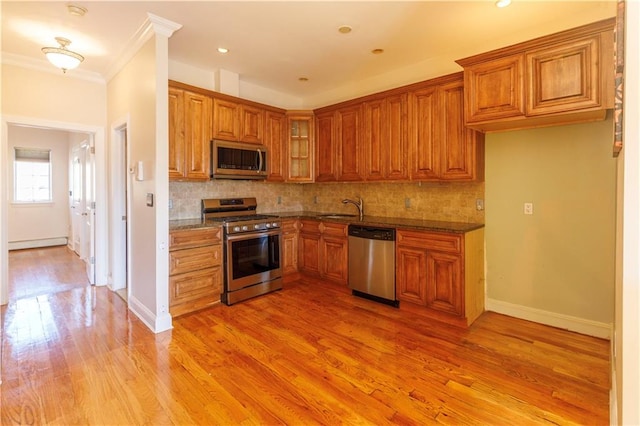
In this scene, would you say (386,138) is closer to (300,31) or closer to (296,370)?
(300,31)

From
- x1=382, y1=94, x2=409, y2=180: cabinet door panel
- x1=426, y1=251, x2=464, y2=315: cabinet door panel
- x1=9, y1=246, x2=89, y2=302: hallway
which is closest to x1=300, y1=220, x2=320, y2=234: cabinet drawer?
x1=382, y1=94, x2=409, y2=180: cabinet door panel

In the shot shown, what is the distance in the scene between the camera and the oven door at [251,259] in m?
3.57

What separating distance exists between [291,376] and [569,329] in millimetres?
2715

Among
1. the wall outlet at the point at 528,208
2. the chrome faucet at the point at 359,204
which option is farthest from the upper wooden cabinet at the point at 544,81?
the chrome faucet at the point at 359,204

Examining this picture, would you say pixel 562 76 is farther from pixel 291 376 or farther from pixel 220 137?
pixel 220 137

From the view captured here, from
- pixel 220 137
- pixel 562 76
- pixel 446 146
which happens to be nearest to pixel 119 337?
pixel 220 137

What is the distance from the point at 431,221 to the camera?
3.65 meters

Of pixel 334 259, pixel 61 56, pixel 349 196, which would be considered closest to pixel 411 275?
pixel 334 259

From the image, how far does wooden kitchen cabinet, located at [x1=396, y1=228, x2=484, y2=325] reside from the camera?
298cm

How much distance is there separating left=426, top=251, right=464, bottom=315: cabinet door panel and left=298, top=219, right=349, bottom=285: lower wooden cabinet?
3.65 feet

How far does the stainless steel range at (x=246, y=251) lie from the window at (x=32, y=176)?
5.48 m

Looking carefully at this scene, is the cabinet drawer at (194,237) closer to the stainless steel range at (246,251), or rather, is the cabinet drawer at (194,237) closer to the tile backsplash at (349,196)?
the stainless steel range at (246,251)

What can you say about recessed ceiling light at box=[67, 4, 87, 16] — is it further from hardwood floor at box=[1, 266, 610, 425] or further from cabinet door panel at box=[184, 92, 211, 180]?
hardwood floor at box=[1, 266, 610, 425]

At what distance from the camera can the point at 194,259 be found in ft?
10.8
